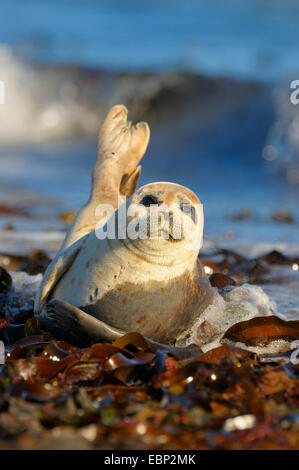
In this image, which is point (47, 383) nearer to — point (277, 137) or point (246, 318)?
point (246, 318)

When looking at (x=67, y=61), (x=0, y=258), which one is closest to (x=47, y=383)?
(x=0, y=258)

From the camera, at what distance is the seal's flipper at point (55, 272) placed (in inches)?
143

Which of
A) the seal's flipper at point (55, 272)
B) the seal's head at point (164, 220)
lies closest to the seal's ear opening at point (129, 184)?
the seal's flipper at point (55, 272)

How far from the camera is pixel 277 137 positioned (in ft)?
48.8

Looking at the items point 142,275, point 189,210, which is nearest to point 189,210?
point 189,210

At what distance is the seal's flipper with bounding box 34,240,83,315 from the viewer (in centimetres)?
363

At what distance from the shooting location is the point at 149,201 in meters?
3.31

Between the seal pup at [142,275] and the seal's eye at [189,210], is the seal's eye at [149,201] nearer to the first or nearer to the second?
the seal pup at [142,275]

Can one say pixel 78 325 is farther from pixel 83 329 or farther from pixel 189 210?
pixel 189 210

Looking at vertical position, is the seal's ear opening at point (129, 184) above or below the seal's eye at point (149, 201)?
above

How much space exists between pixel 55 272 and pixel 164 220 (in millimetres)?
780

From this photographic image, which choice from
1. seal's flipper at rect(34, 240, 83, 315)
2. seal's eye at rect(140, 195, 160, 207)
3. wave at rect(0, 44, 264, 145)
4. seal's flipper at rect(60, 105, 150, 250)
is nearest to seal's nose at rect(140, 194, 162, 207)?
seal's eye at rect(140, 195, 160, 207)

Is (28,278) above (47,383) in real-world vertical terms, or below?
above
